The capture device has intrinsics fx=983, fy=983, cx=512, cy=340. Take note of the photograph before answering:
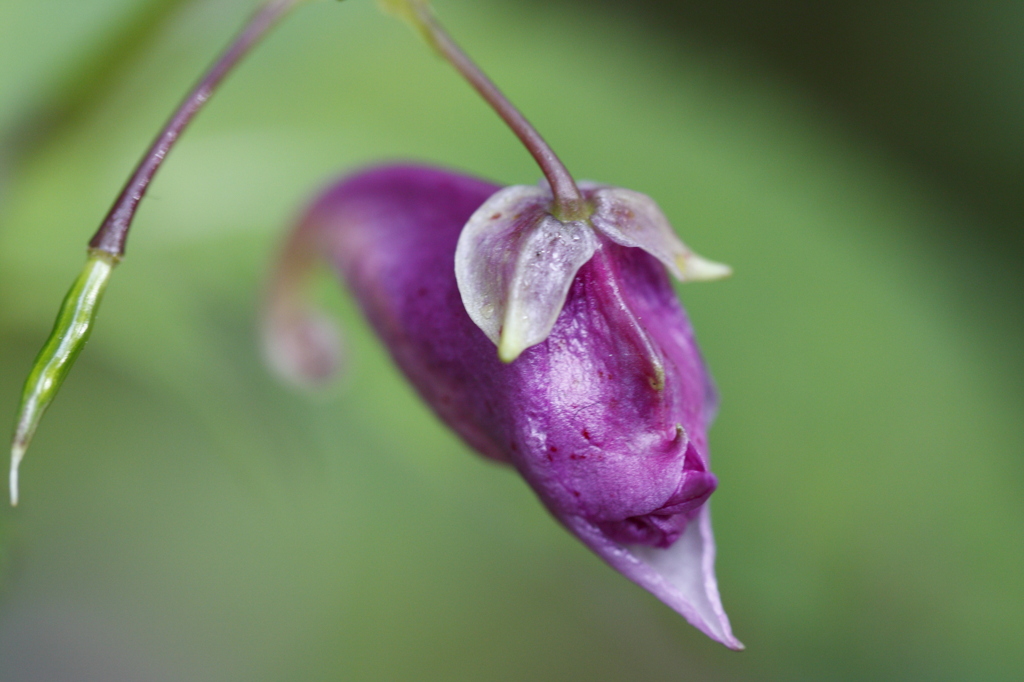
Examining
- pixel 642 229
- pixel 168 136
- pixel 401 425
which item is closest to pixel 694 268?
pixel 642 229

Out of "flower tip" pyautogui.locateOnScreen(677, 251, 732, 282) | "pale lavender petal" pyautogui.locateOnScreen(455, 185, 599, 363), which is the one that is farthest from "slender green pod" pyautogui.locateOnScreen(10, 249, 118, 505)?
"flower tip" pyautogui.locateOnScreen(677, 251, 732, 282)

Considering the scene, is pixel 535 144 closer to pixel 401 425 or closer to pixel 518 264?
pixel 518 264

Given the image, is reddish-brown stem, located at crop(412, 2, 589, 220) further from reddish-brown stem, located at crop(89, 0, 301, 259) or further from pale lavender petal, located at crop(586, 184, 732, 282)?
reddish-brown stem, located at crop(89, 0, 301, 259)

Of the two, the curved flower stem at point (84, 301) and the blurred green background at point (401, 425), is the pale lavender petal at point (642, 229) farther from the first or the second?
the blurred green background at point (401, 425)

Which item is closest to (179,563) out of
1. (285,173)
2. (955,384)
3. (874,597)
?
(285,173)

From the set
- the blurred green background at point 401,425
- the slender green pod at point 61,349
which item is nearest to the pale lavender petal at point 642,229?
the slender green pod at point 61,349

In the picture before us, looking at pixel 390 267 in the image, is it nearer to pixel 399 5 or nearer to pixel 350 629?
pixel 399 5
